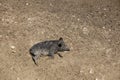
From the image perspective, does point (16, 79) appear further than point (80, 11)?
No

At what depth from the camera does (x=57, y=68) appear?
5.55 meters

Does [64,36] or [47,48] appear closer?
[47,48]

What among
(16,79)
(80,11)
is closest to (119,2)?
(80,11)

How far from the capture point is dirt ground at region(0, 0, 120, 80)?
18.2ft

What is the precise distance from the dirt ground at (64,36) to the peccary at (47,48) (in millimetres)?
89

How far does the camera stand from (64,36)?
6258 mm

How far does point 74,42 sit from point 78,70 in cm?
73

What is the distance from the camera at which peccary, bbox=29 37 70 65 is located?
18.6 ft

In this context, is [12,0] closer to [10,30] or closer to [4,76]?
[10,30]

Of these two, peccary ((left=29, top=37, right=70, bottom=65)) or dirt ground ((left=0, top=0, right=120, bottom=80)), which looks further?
peccary ((left=29, top=37, right=70, bottom=65))

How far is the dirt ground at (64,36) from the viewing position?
18.2 ft

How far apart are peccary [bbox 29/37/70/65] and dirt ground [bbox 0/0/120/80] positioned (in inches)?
3.5

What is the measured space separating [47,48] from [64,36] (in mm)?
586

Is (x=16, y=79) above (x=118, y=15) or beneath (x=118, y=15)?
beneath
